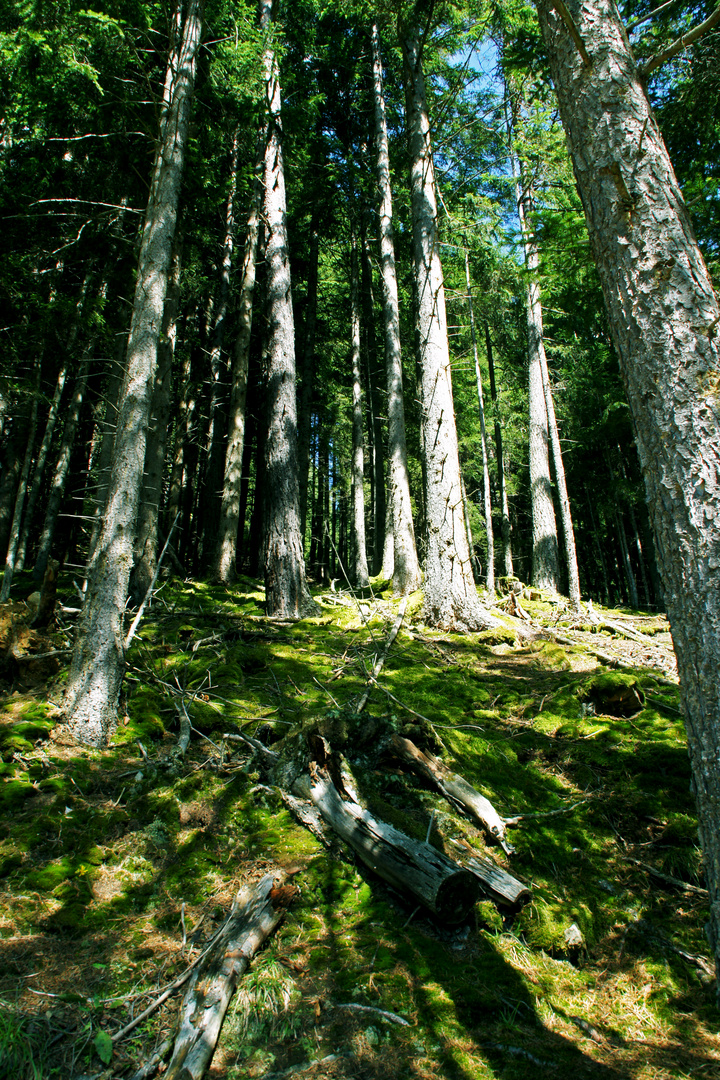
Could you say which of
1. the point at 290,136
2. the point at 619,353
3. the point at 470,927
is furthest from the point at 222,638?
the point at 290,136

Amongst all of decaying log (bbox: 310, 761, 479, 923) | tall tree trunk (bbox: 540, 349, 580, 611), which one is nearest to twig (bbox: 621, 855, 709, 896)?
decaying log (bbox: 310, 761, 479, 923)

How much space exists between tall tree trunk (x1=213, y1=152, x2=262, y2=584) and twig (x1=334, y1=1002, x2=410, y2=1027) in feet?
31.5

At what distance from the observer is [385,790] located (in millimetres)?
3857

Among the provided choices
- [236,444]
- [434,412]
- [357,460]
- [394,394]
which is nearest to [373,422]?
[357,460]

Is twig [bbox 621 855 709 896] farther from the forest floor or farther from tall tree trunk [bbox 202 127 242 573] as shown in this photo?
tall tree trunk [bbox 202 127 242 573]

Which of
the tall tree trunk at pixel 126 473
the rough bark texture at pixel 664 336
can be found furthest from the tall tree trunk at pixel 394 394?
the rough bark texture at pixel 664 336

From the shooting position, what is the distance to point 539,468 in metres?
14.2

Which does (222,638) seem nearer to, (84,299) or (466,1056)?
(466,1056)

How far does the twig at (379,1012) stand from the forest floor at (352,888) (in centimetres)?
2

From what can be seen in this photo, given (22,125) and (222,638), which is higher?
(22,125)

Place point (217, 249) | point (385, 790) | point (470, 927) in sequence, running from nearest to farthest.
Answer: point (470, 927), point (385, 790), point (217, 249)

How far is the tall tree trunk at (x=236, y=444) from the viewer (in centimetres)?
1197

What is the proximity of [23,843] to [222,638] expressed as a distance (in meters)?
3.53

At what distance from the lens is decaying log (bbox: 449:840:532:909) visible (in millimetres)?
3164
